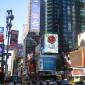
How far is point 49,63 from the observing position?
349 ft

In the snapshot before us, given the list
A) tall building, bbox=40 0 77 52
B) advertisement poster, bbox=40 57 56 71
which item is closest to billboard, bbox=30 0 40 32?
advertisement poster, bbox=40 57 56 71

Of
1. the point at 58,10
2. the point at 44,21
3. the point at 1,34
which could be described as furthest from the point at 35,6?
the point at 1,34

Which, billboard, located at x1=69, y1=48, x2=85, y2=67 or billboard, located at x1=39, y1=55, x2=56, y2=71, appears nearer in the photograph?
billboard, located at x1=69, y1=48, x2=85, y2=67

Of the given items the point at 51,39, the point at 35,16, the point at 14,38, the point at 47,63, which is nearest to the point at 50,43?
the point at 51,39

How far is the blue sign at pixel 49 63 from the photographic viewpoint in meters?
105

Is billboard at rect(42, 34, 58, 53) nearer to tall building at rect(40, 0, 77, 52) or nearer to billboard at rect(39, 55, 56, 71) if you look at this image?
billboard at rect(39, 55, 56, 71)

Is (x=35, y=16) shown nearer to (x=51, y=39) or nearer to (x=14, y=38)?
(x=51, y=39)

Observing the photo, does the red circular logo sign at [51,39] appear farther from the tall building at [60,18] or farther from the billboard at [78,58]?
the tall building at [60,18]

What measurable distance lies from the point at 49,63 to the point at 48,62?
2.63ft

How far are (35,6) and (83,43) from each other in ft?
162

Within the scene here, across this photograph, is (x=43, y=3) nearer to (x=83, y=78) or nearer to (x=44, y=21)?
(x=44, y=21)

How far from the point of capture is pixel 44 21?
6772 inches

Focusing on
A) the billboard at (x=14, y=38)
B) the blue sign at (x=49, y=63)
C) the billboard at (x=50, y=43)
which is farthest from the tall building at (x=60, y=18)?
the billboard at (x=14, y=38)

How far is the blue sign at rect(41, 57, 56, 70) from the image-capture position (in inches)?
4134
